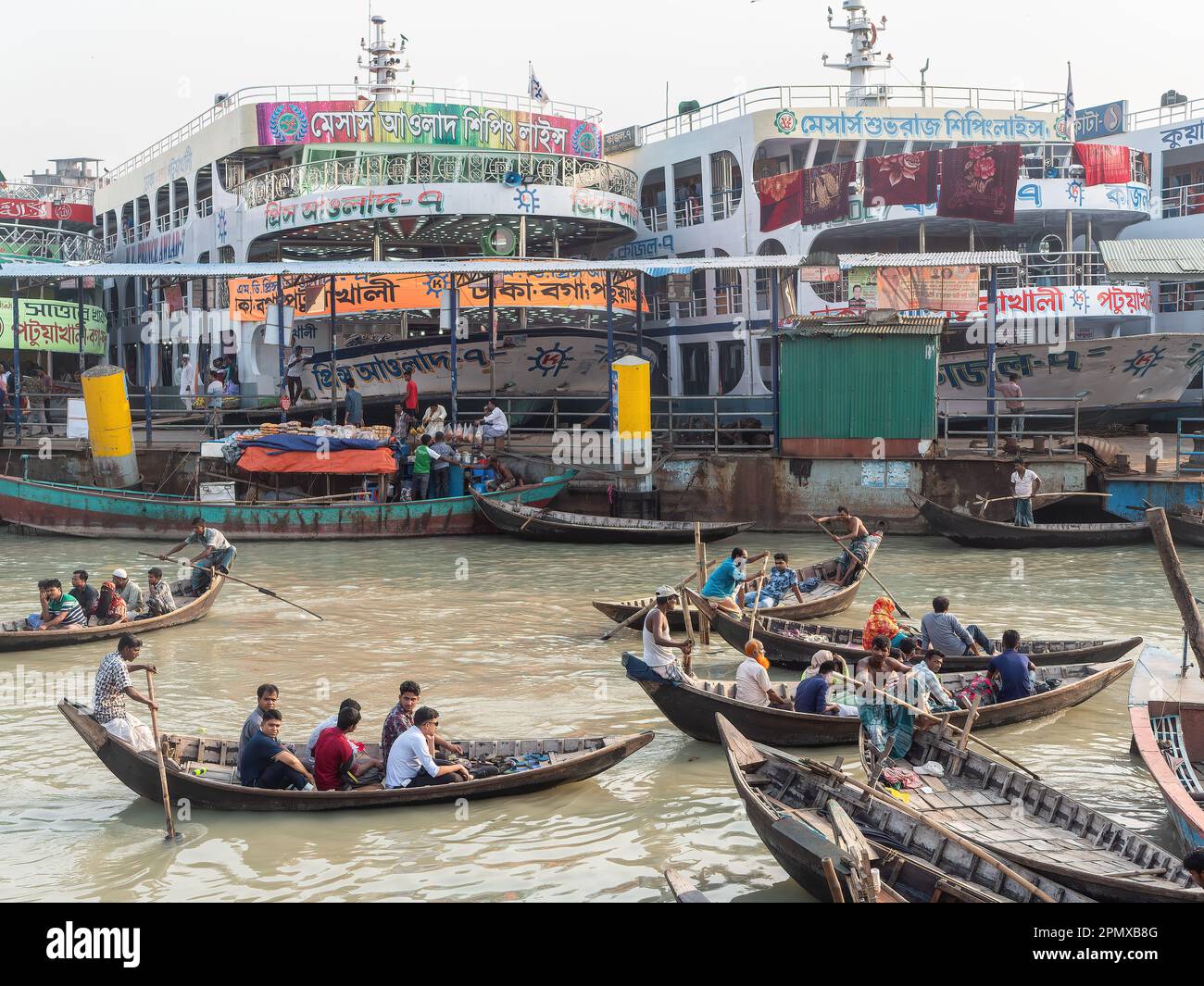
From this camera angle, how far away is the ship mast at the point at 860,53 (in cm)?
3384

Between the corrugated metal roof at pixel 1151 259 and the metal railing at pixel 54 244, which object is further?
the metal railing at pixel 54 244

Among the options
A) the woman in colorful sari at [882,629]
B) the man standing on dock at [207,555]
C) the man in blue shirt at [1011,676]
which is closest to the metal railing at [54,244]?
the man standing on dock at [207,555]

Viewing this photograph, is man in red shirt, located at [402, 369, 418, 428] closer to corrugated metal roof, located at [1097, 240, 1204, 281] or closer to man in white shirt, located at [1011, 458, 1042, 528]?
man in white shirt, located at [1011, 458, 1042, 528]

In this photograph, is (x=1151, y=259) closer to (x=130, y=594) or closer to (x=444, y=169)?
(x=444, y=169)

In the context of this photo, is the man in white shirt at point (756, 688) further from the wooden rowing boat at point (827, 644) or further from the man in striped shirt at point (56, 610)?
the man in striped shirt at point (56, 610)

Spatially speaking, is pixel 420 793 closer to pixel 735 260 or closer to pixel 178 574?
pixel 178 574

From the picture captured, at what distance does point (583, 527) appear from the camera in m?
23.2

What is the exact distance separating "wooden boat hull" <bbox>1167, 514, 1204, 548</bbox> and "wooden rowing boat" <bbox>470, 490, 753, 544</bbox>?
718cm

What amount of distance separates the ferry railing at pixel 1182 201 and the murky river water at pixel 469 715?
14474mm

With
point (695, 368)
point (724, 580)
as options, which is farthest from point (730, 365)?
point (724, 580)

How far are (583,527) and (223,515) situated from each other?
6813 millimetres
